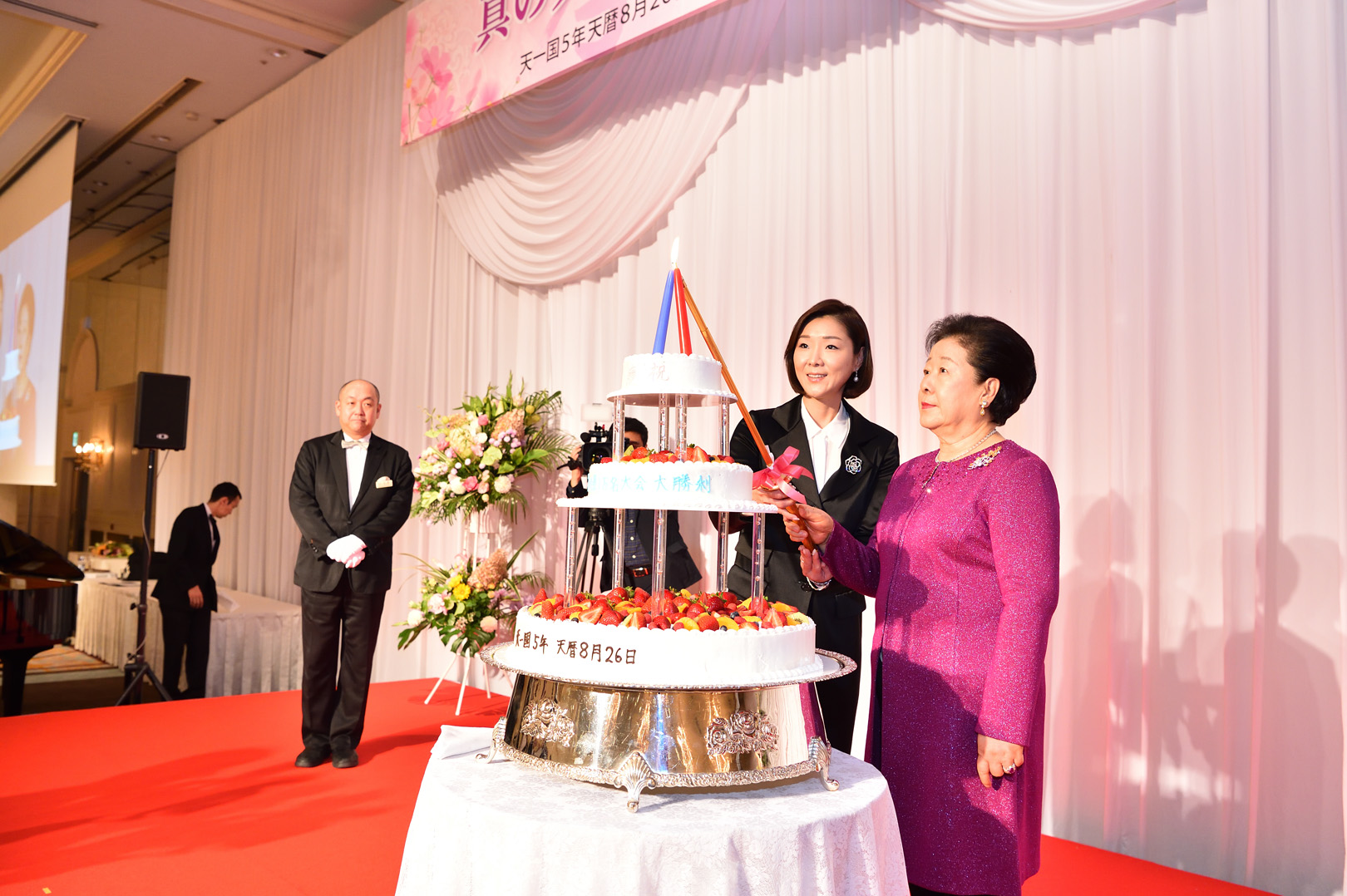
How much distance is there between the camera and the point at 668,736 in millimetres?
1638

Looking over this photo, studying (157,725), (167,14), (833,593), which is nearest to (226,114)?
(167,14)

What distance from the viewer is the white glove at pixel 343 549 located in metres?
4.18

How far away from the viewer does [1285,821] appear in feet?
9.80

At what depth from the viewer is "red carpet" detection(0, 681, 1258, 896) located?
2943mm

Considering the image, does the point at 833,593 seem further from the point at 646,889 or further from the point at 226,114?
the point at 226,114

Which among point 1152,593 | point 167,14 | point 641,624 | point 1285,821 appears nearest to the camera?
point 641,624

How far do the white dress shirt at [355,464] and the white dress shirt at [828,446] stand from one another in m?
2.57

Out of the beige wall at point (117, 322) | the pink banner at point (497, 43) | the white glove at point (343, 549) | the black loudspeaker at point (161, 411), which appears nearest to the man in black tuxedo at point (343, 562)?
the white glove at point (343, 549)

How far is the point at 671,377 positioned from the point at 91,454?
50.5 ft

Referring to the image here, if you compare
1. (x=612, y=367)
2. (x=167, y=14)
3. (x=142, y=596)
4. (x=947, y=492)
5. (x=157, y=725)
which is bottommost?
(x=157, y=725)

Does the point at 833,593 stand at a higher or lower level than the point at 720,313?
lower

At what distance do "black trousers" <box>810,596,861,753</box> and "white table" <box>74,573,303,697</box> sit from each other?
5.51m

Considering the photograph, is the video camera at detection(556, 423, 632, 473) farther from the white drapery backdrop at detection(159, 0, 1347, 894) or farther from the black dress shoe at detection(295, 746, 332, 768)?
the black dress shoe at detection(295, 746, 332, 768)

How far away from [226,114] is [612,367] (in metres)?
6.76
